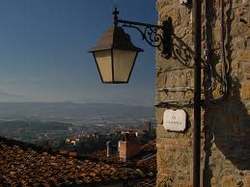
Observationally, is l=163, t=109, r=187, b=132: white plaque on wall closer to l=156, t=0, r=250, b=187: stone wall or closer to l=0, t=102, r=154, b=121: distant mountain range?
l=156, t=0, r=250, b=187: stone wall

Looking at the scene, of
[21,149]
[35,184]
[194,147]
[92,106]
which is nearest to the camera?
[194,147]

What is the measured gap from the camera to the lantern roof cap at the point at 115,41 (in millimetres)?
4477

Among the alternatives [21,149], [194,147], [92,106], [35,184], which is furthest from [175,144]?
[92,106]

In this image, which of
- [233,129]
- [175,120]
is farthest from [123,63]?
[233,129]

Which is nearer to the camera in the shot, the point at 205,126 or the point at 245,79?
the point at 245,79

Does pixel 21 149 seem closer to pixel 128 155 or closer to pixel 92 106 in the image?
pixel 128 155

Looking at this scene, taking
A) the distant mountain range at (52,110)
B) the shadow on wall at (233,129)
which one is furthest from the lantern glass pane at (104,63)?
the distant mountain range at (52,110)

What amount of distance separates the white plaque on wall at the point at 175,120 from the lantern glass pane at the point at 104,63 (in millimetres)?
711

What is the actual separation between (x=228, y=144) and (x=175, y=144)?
659mm

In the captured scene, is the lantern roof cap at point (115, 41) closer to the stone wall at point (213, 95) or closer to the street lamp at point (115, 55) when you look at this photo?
the street lamp at point (115, 55)

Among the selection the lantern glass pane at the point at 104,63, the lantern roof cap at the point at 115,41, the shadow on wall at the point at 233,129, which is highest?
the lantern roof cap at the point at 115,41

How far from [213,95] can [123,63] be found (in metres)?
0.87

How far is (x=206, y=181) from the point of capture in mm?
4449

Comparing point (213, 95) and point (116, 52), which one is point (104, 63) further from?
point (213, 95)
